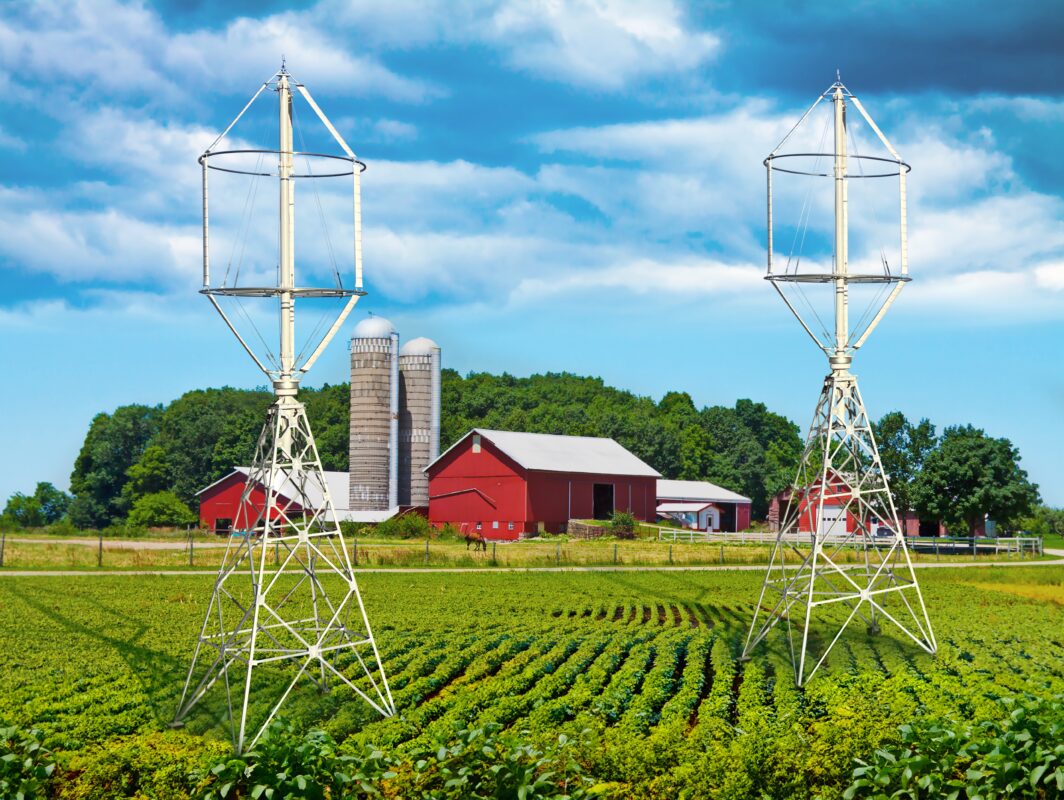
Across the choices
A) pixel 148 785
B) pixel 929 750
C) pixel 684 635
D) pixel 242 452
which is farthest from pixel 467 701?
pixel 242 452

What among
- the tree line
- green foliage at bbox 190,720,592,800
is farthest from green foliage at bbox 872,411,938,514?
green foliage at bbox 190,720,592,800

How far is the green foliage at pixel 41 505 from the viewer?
364 ft

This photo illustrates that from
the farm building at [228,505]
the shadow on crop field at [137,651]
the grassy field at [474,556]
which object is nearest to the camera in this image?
the shadow on crop field at [137,651]

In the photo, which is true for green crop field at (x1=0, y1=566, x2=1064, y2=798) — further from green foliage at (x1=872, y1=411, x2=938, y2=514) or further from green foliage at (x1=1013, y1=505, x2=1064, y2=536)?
green foliage at (x1=1013, y1=505, x2=1064, y2=536)

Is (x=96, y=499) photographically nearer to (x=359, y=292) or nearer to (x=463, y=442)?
(x=463, y=442)

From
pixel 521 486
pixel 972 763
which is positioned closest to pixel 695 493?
pixel 521 486

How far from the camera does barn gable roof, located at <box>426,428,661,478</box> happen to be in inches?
2623

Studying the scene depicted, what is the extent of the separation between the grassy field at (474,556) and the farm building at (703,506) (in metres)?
27.9

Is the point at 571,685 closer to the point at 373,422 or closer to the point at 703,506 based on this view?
the point at 373,422

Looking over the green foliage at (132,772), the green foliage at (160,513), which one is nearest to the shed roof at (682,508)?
the green foliage at (160,513)

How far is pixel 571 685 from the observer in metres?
17.9

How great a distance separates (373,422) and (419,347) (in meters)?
6.31

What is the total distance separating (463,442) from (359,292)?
5176 centimetres

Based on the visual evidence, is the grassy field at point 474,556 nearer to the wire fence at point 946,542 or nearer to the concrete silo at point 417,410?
the wire fence at point 946,542
